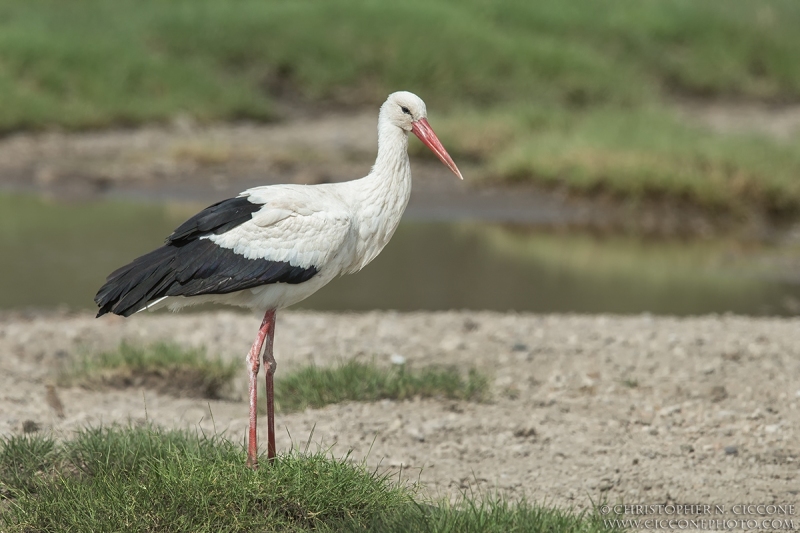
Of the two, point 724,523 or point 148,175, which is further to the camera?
point 148,175

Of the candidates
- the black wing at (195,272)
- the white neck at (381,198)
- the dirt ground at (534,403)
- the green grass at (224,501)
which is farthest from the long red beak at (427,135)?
the green grass at (224,501)

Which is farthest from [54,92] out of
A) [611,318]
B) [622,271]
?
[611,318]

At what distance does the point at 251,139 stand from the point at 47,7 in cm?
803

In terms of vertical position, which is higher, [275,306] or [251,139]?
[251,139]

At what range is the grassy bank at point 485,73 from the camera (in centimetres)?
1512

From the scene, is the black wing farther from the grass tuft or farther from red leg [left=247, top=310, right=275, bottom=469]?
the grass tuft

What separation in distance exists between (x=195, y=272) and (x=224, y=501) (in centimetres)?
116

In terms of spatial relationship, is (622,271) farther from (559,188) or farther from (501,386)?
(501,386)

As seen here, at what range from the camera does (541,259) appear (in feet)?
42.4

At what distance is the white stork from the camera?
5.02 m

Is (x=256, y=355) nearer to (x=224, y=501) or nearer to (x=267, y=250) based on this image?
(x=267, y=250)

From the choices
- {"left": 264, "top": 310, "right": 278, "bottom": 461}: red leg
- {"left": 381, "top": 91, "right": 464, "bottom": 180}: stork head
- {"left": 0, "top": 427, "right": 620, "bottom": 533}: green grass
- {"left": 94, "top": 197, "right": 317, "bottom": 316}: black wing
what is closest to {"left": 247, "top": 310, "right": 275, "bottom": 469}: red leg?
{"left": 264, "top": 310, "right": 278, "bottom": 461}: red leg

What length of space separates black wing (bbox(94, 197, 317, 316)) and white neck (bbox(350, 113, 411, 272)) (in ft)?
1.12

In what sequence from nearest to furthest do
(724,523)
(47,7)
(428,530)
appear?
(428,530), (724,523), (47,7)
